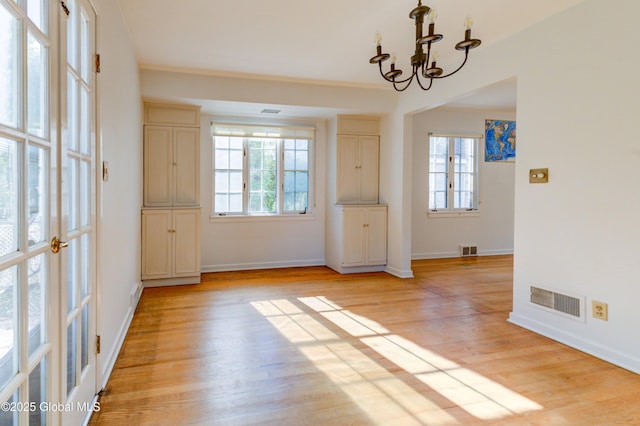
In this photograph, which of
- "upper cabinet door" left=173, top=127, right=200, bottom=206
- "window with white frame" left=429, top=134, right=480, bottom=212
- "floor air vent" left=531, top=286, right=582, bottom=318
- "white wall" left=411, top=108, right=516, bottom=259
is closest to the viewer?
"floor air vent" left=531, top=286, right=582, bottom=318

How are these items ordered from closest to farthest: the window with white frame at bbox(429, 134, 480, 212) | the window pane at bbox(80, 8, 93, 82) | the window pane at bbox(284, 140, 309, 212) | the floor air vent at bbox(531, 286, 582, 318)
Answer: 1. the window pane at bbox(80, 8, 93, 82)
2. the floor air vent at bbox(531, 286, 582, 318)
3. the window pane at bbox(284, 140, 309, 212)
4. the window with white frame at bbox(429, 134, 480, 212)

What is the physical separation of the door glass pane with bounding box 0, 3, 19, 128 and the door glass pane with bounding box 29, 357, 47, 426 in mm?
825

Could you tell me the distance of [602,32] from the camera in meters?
2.72

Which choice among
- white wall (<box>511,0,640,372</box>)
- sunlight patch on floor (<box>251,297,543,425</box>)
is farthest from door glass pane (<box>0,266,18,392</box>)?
white wall (<box>511,0,640,372</box>)

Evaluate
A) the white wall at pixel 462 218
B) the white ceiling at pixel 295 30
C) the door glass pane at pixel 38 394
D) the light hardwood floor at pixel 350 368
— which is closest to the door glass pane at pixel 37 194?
the door glass pane at pixel 38 394

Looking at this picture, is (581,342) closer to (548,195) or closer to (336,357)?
(548,195)

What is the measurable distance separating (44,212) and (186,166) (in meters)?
3.76

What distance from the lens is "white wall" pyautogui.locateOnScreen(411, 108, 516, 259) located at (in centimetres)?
655

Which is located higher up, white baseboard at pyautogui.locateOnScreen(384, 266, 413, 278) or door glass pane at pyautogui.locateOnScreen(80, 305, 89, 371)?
door glass pane at pyautogui.locateOnScreen(80, 305, 89, 371)

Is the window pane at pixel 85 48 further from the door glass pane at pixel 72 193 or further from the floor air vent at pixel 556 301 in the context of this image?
the floor air vent at pixel 556 301

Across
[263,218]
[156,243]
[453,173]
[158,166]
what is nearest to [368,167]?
[263,218]

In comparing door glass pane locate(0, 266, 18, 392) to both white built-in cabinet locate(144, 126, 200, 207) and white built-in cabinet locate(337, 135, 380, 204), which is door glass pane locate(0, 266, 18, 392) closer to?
white built-in cabinet locate(144, 126, 200, 207)

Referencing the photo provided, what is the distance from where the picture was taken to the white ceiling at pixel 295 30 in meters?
2.97

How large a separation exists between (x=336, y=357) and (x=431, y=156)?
15.7ft
